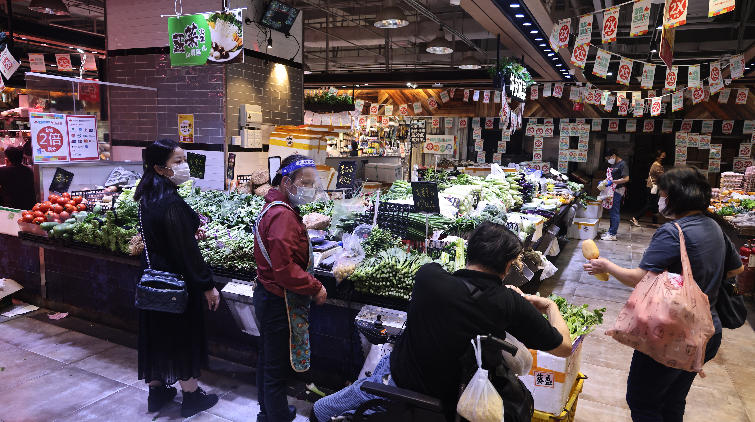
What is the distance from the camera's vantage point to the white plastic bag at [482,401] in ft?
5.84

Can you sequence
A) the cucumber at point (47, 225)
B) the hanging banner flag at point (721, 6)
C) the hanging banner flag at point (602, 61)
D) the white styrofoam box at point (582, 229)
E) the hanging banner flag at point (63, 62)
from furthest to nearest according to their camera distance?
the hanging banner flag at point (63, 62) < the white styrofoam box at point (582, 229) < the hanging banner flag at point (602, 61) < the cucumber at point (47, 225) < the hanging banner flag at point (721, 6)

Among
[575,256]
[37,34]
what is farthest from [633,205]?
[37,34]

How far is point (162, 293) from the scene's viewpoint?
3.14 m

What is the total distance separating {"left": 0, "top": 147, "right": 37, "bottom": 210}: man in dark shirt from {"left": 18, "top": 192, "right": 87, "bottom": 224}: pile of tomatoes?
4.74 ft

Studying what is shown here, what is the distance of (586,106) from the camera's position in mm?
14055

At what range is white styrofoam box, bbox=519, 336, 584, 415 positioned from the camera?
9.66ft

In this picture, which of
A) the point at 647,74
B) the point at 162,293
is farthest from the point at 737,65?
the point at 162,293

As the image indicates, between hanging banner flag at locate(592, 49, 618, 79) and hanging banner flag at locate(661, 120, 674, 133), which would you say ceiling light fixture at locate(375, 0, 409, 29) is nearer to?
hanging banner flag at locate(592, 49, 618, 79)

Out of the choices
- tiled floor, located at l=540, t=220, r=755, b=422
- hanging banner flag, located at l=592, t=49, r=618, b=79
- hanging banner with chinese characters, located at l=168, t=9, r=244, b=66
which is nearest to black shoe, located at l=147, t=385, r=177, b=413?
tiled floor, located at l=540, t=220, r=755, b=422

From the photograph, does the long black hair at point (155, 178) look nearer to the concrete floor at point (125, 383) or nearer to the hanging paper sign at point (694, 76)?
the concrete floor at point (125, 383)

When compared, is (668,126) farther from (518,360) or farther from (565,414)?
(518,360)

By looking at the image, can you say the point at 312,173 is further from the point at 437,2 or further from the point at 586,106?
the point at 586,106

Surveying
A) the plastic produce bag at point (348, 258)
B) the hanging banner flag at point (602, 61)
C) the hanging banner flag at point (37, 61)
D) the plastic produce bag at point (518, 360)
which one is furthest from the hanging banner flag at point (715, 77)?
the hanging banner flag at point (37, 61)

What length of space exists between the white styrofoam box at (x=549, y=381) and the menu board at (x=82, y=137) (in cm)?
609
